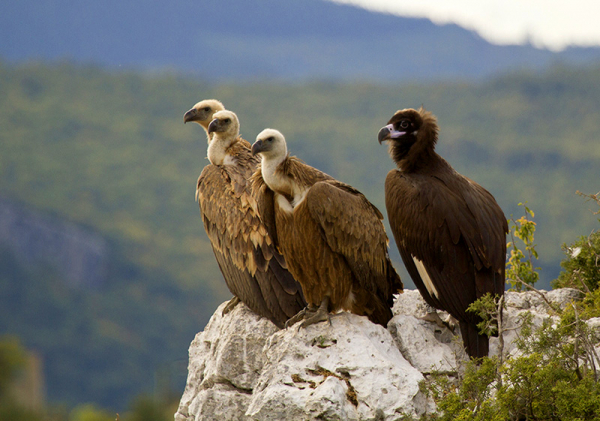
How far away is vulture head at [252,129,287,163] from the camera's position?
6047 millimetres

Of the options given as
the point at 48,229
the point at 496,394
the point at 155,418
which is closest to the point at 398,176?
the point at 496,394

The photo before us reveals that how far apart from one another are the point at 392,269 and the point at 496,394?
5.14ft

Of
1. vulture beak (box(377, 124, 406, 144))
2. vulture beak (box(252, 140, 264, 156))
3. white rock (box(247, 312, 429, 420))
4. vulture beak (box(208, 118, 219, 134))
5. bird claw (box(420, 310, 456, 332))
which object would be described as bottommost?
white rock (box(247, 312, 429, 420))

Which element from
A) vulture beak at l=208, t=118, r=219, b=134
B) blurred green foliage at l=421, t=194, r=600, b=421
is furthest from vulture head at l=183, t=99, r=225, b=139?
blurred green foliage at l=421, t=194, r=600, b=421

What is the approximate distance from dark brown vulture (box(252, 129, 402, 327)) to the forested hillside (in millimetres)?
60247

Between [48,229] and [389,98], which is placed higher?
[389,98]

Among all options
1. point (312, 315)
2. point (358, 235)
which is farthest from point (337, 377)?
point (358, 235)

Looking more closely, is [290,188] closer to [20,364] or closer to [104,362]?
[20,364]

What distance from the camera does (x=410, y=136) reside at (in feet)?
22.2

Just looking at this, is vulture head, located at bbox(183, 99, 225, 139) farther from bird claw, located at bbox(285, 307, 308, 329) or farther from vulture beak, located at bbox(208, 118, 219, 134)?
bird claw, located at bbox(285, 307, 308, 329)

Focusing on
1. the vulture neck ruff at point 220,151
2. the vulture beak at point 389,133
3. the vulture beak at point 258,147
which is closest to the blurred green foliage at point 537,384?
the vulture beak at point 389,133

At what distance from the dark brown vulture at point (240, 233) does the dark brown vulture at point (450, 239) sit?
3.75 feet

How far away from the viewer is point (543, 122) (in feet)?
338

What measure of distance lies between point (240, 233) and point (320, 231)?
1.57 m
